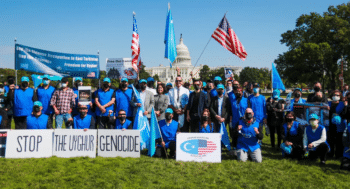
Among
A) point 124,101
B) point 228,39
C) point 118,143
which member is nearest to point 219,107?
point 124,101

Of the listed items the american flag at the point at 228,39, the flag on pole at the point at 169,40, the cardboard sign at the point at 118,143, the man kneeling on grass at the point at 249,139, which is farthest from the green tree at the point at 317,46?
the cardboard sign at the point at 118,143

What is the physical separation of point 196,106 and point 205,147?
1.42 m

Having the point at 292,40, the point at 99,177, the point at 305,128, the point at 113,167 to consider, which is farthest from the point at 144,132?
the point at 292,40

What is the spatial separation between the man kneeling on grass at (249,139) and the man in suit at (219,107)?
2.28ft

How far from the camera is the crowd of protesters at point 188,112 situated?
22.7 feet

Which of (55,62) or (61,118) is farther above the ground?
(55,62)

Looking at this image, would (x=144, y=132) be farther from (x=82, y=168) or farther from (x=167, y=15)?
(x=167, y=15)

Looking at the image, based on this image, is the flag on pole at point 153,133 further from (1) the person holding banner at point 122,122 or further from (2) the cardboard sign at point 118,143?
(1) the person holding banner at point 122,122

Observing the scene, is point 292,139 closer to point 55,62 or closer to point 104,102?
point 104,102

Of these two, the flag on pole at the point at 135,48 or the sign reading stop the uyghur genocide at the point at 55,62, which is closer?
the flag on pole at the point at 135,48

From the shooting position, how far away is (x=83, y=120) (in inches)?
293

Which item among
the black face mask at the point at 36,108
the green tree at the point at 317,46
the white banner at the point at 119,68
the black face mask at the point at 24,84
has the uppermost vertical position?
the green tree at the point at 317,46

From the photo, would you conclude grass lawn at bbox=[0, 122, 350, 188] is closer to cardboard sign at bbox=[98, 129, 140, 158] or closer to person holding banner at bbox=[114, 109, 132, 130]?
cardboard sign at bbox=[98, 129, 140, 158]

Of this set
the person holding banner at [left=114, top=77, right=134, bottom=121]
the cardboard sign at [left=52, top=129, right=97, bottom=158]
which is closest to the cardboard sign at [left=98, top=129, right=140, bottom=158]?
the cardboard sign at [left=52, top=129, right=97, bottom=158]
